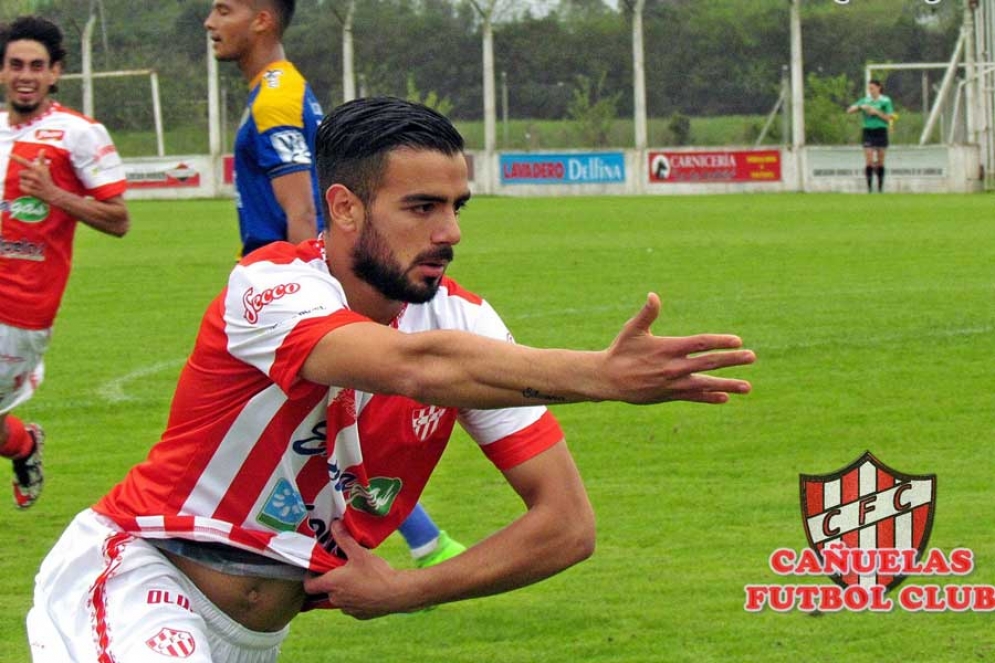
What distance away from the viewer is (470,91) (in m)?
43.1

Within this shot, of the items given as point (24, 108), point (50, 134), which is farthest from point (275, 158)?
point (24, 108)

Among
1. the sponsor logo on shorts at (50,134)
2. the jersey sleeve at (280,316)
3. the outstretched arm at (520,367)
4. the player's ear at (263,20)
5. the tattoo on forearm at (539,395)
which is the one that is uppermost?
the player's ear at (263,20)

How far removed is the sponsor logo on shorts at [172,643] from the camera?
3330mm

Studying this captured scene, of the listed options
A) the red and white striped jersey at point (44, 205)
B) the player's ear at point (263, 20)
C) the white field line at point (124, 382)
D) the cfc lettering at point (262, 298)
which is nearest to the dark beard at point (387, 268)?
the cfc lettering at point (262, 298)

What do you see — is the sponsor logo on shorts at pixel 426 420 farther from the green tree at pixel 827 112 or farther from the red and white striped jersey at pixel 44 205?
the green tree at pixel 827 112

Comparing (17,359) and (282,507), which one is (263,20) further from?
(282,507)

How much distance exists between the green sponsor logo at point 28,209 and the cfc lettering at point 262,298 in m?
4.73

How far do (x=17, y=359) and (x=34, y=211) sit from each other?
28.0 inches

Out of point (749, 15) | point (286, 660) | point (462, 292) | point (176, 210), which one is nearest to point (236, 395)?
point (462, 292)

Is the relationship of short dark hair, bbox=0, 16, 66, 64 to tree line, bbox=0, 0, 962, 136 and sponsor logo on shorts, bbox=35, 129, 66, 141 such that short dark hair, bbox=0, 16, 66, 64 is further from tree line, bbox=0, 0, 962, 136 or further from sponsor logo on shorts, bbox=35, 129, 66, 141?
tree line, bbox=0, 0, 962, 136

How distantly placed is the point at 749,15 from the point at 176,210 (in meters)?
19.2

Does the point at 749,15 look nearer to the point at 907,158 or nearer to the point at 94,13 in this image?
the point at 907,158

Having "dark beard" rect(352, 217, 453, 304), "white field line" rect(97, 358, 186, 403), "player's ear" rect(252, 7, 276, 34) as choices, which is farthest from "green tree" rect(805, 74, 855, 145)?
"dark beard" rect(352, 217, 453, 304)

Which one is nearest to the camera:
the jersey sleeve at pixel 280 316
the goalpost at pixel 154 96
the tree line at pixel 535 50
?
the jersey sleeve at pixel 280 316
